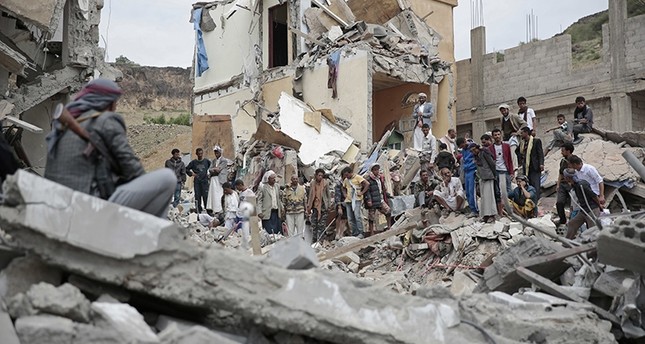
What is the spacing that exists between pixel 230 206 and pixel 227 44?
48.6 ft

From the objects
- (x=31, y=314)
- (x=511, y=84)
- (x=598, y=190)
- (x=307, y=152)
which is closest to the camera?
(x=31, y=314)

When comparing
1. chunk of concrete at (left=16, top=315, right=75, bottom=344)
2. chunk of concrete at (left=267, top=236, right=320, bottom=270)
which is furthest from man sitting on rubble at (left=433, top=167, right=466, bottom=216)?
chunk of concrete at (left=16, top=315, right=75, bottom=344)

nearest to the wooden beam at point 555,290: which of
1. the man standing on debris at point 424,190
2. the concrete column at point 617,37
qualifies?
the man standing on debris at point 424,190

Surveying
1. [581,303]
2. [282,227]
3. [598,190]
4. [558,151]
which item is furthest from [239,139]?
[581,303]

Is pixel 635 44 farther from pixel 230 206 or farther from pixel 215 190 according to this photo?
pixel 230 206

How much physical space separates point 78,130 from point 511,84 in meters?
22.6

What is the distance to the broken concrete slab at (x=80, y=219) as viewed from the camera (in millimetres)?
3738

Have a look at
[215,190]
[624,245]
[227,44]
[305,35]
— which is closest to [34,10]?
[215,190]

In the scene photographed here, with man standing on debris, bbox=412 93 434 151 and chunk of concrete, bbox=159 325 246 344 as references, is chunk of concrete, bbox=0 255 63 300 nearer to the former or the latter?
chunk of concrete, bbox=159 325 246 344

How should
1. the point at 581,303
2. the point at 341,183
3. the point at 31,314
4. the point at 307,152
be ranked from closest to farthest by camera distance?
the point at 31,314 → the point at 581,303 → the point at 341,183 → the point at 307,152

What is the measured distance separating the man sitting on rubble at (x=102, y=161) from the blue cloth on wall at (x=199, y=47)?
80.6 ft

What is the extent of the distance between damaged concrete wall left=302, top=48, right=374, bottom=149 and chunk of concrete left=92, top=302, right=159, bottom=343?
16.0 m

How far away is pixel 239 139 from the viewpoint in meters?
23.0

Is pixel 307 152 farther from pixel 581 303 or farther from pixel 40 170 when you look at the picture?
pixel 581 303
